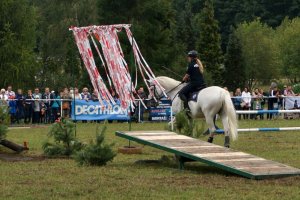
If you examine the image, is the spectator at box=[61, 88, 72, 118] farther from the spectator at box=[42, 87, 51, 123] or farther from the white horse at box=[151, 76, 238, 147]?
the white horse at box=[151, 76, 238, 147]

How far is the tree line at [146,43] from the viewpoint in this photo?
140 ft

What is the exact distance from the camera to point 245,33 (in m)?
73.8

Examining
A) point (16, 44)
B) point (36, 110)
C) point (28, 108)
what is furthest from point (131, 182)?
point (16, 44)

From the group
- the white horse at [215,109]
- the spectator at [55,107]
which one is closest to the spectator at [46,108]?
the spectator at [55,107]

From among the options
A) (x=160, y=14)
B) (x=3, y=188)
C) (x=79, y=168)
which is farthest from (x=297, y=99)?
(x=3, y=188)

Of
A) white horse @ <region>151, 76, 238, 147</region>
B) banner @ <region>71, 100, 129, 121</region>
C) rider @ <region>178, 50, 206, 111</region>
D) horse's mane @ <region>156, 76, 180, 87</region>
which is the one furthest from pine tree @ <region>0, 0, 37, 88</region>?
white horse @ <region>151, 76, 238, 147</region>

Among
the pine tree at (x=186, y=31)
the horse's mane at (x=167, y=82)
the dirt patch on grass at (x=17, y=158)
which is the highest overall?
the pine tree at (x=186, y=31)

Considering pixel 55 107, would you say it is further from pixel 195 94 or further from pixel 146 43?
pixel 195 94

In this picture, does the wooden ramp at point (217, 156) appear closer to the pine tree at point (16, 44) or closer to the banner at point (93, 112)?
the banner at point (93, 112)

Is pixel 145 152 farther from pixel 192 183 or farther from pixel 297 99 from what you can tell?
pixel 297 99

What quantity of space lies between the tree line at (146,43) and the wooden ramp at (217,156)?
14.5 m

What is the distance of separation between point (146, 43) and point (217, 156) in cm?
3022

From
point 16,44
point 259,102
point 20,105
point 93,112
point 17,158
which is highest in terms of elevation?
point 16,44

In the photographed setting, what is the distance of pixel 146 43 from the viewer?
4259 cm
